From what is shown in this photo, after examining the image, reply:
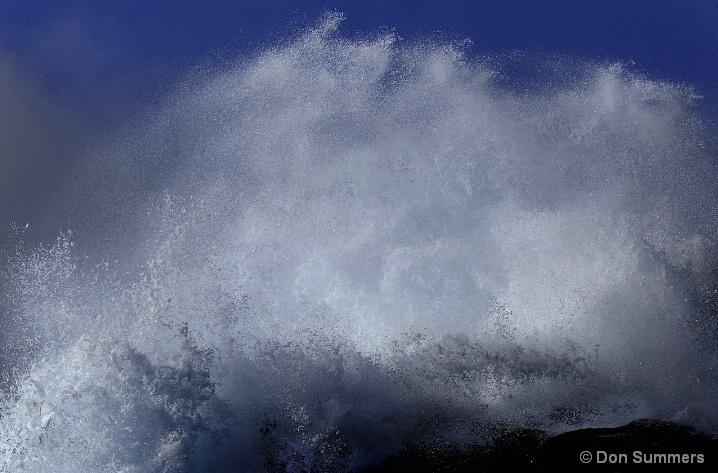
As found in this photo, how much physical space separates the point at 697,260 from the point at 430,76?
26.9 ft

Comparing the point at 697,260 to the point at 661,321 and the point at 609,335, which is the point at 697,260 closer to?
the point at 661,321

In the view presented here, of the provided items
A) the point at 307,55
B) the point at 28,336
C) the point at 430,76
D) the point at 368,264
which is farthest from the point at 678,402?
the point at 28,336

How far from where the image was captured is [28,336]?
590 inches

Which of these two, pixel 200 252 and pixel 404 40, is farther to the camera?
pixel 404 40

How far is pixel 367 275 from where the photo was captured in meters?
15.5

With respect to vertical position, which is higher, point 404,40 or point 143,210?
point 404,40

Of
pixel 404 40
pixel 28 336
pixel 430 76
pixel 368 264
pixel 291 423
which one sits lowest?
pixel 291 423

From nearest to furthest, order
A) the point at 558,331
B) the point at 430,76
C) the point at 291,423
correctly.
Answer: the point at 291,423 < the point at 558,331 < the point at 430,76

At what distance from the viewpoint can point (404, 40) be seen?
60.5ft

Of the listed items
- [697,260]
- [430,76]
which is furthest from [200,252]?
[697,260]

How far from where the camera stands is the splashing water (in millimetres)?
13852

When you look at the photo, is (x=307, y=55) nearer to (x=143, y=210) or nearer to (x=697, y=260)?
(x=143, y=210)

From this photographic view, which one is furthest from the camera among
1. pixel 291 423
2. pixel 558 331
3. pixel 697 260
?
pixel 697 260

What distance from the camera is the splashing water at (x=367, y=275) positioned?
13.9m
